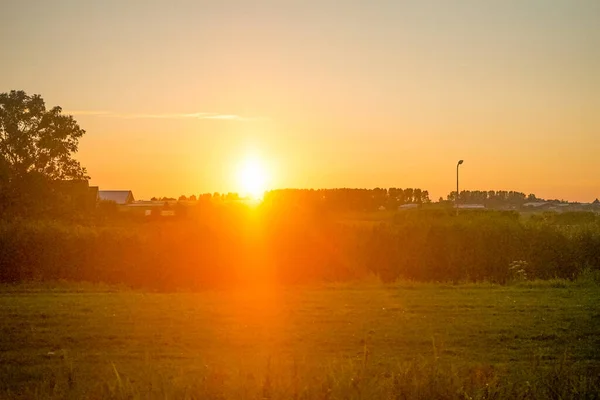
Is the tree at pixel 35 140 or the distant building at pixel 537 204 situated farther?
the distant building at pixel 537 204

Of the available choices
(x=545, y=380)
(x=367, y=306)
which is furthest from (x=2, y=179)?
(x=545, y=380)

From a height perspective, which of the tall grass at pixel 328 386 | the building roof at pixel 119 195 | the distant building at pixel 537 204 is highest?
the building roof at pixel 119 195

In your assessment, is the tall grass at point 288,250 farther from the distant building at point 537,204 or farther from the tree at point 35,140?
the distant building at point 537,204

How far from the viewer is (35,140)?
45.8m

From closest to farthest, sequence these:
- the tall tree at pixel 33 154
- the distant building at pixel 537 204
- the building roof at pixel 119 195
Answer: the tall tree at pixel 33 154 < the distant building at pixel 537 204 < the building roof at pixel 119 195

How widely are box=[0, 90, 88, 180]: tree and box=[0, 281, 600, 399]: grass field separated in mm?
28490

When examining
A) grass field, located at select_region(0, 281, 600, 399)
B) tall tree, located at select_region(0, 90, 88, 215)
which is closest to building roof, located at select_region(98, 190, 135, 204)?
tall tree, located at select_region(0, 90, 88, 215)

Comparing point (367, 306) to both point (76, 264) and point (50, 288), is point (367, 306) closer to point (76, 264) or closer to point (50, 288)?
point (50, 288)

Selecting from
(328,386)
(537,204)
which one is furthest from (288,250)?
(537,204)

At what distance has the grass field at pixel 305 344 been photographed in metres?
6.71

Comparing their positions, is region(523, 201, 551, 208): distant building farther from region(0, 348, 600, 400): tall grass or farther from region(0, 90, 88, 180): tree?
region(0, 348, 600, 400): tall grass

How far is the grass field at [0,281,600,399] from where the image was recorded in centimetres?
671

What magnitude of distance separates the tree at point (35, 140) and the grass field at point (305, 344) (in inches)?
1122

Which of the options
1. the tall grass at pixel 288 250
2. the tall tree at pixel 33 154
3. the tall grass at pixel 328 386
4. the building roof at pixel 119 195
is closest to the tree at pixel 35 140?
the tall tree at pixel 33 154
